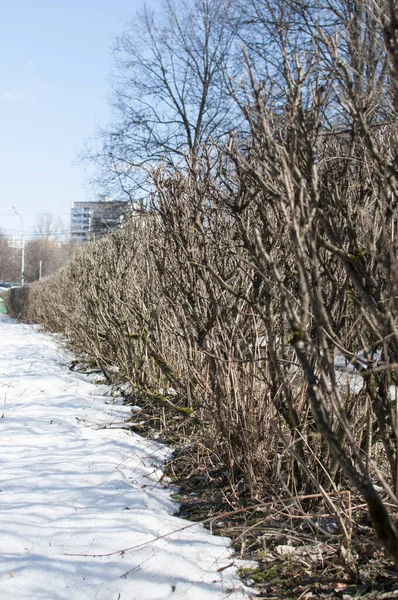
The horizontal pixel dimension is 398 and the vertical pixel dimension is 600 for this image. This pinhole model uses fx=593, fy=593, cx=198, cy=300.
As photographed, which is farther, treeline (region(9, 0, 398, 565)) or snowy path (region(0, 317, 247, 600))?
snowy path (region(0, 317, 247, 600))

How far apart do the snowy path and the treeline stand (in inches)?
19.2

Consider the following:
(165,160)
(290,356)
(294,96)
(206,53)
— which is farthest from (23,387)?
(206,53)

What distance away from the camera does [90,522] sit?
2924 millimetres

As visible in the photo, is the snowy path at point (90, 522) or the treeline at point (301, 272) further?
the snowy path at point (90, 522)

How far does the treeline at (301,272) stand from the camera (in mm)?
1957

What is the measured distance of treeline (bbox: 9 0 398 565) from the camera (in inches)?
77.0

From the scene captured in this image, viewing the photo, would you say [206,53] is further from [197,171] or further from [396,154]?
[396,154]

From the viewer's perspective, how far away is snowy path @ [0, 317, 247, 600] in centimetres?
234

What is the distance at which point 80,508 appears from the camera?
10.3ft

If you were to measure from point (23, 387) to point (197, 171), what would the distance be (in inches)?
165

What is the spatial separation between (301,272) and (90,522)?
1874 millimetres

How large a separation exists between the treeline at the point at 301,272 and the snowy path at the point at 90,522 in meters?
0.49

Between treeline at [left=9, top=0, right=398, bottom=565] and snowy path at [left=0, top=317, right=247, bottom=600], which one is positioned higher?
treeline at [left=9, top=0, right=398, bottom=565]

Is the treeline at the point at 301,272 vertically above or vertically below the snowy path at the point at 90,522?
above
